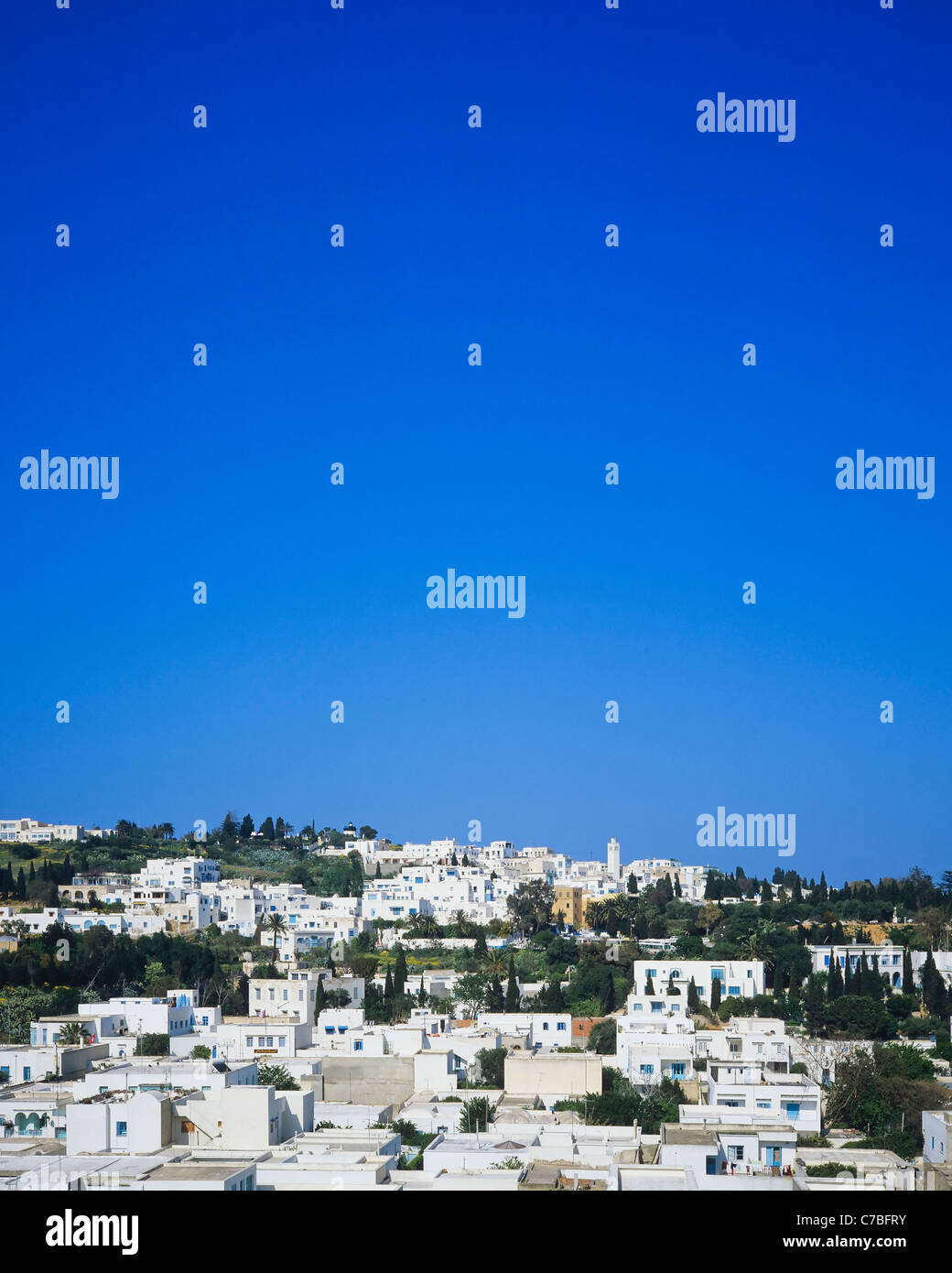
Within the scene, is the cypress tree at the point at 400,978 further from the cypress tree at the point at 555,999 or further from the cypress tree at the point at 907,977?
the cypress tree at the point at 907,977

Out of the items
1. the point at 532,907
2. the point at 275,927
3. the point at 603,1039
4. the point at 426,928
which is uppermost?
the point at 532,907

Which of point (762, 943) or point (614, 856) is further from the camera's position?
point (614, 856)

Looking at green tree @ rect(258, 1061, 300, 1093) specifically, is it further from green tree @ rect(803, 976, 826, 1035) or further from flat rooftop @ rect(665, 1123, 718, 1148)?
green tree @ rect(803, 976, 826, 1035)

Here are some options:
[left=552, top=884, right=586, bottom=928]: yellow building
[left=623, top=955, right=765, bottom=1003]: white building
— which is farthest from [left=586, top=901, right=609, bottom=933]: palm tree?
[left=623, top=955, right=765, bottom=1003]: white building

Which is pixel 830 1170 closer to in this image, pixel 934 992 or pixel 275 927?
pixel 934 992

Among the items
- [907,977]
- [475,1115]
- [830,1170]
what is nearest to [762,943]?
[907,977]
